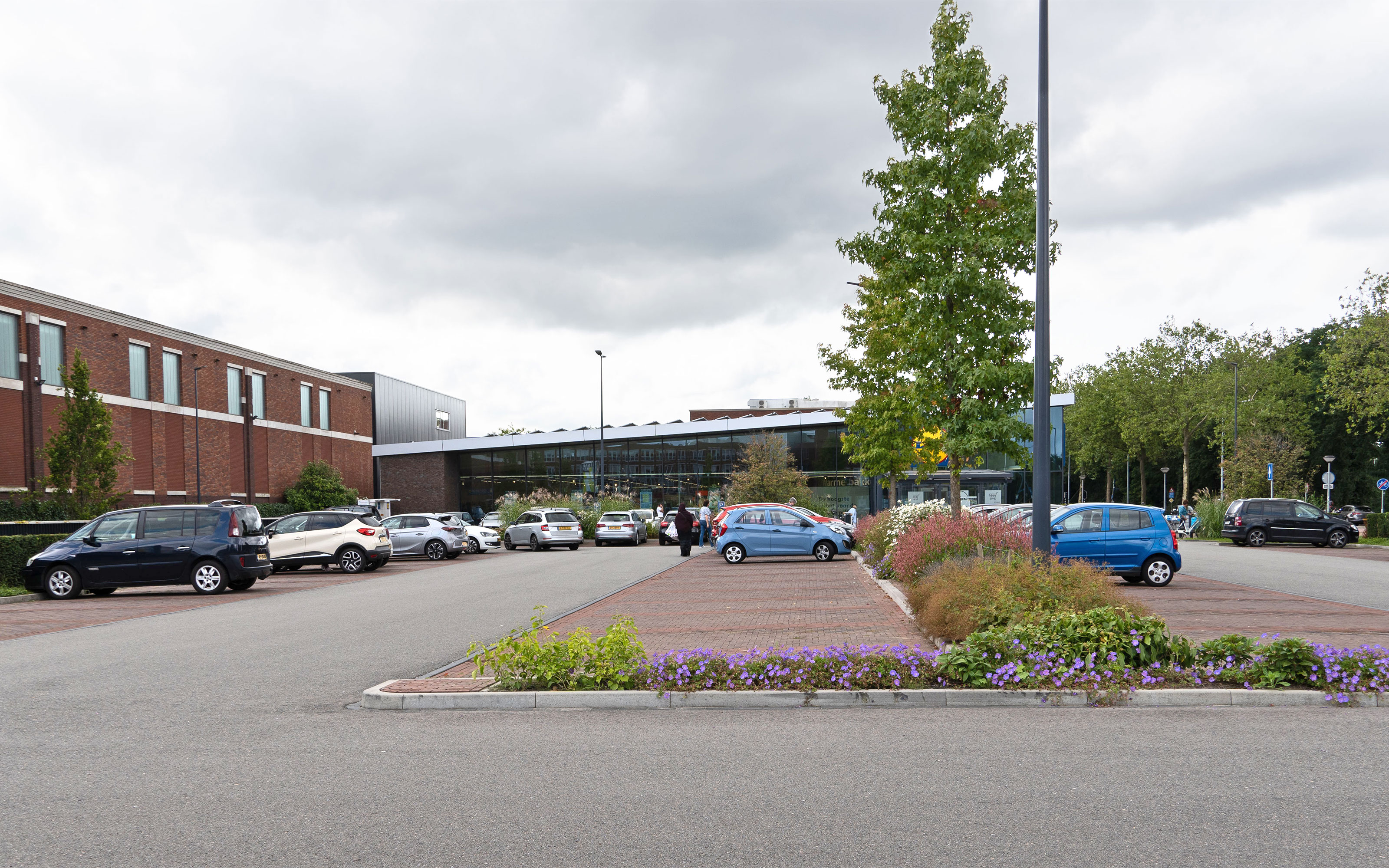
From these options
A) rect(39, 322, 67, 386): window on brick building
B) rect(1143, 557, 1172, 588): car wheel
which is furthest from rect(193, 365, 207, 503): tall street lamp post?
rect(1143, 557, 1172, 588): car wheel

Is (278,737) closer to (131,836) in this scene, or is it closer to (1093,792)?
(131,836)

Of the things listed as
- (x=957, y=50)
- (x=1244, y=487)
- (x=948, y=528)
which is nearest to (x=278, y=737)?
(x=948, y=528)

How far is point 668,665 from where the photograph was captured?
7719 millimetres

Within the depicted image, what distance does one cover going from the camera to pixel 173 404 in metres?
45.5

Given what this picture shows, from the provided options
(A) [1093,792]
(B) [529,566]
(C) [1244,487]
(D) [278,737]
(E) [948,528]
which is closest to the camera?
(A) [1093,792]

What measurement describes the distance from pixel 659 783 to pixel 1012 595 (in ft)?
16.6

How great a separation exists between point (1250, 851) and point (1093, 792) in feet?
3.04

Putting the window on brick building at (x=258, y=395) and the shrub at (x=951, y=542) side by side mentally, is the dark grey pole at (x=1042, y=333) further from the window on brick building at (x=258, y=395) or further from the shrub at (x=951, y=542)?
the window on brick building at (x=258, y=395)

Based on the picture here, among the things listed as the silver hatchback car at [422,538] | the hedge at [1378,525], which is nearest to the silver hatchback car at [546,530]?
the silver hatchback car at [422,538]

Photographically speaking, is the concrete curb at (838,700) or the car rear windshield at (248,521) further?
the car rear windshield at (248,521)

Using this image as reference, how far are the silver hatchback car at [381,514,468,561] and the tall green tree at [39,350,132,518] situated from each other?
823cm

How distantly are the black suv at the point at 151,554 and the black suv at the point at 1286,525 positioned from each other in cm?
3251

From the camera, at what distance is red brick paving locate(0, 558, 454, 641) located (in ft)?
44.5

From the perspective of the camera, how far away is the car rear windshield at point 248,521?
1864 centimetres
